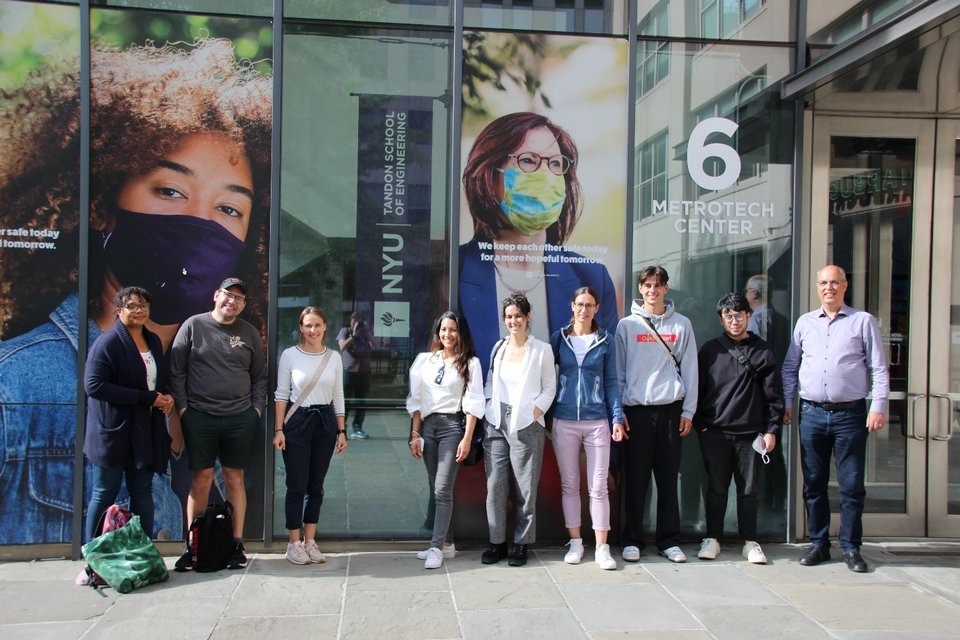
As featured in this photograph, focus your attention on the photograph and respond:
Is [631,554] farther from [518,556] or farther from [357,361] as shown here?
[357,361]

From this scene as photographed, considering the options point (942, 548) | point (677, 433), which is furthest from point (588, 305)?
point (942, 548)

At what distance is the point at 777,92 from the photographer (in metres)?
5.94

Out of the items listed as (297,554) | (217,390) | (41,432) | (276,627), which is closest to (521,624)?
(276,627)

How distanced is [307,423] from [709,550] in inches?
116

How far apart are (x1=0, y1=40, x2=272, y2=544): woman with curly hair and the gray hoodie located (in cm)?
264

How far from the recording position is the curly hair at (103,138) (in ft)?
17.4

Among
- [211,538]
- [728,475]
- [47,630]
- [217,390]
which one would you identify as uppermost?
[217,390]

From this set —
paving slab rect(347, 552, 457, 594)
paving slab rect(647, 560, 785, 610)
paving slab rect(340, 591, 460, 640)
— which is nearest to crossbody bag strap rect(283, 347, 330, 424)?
paving slab rect(347, 552, 457, 594)

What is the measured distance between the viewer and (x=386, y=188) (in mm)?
5656

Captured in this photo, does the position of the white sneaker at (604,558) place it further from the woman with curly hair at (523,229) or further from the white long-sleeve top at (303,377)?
the white long-sleeve top at (303,377)

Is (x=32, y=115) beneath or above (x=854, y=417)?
above

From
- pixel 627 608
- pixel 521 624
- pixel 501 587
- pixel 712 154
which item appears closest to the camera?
pixel 521 624

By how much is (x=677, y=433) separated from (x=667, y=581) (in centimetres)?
102

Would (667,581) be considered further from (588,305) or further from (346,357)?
(346,357)
